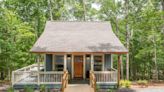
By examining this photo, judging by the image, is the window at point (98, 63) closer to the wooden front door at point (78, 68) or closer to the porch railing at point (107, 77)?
the wooden front door at point (78, 68)

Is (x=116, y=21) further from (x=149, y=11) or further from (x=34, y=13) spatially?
(x=34, y=13)

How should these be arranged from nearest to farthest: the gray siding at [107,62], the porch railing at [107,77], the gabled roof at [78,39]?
the porch railing at [107,77] < the gabled roof at [78,39] < the gray siding at [107,62]

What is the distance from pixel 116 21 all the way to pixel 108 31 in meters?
11.8

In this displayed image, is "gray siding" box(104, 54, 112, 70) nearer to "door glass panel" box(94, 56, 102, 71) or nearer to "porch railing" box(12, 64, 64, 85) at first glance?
"door glass panel" box(94, 56, 102, 71)

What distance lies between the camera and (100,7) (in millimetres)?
35875

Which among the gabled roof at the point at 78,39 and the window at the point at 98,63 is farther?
the window at the point at 98,63

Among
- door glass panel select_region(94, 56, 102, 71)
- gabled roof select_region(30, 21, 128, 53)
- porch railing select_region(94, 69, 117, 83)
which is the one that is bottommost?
porch railing select_region(94, 69, 117, 83)

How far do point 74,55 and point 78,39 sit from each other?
1247 millimetres

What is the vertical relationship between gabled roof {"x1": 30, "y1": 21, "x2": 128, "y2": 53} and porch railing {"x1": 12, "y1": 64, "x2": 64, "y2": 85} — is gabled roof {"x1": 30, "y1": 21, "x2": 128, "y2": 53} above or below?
above

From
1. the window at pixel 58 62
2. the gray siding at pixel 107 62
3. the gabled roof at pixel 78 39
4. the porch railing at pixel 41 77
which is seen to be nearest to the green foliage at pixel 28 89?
the porch railing at pixel 41 77

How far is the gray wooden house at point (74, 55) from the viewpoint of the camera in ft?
60.6

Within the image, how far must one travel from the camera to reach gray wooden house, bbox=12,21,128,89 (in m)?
18.5

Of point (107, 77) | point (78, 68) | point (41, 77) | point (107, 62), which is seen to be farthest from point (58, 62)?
point (107, 77)

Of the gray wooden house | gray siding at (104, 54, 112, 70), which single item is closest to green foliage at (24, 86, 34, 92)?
the gray wooden house
